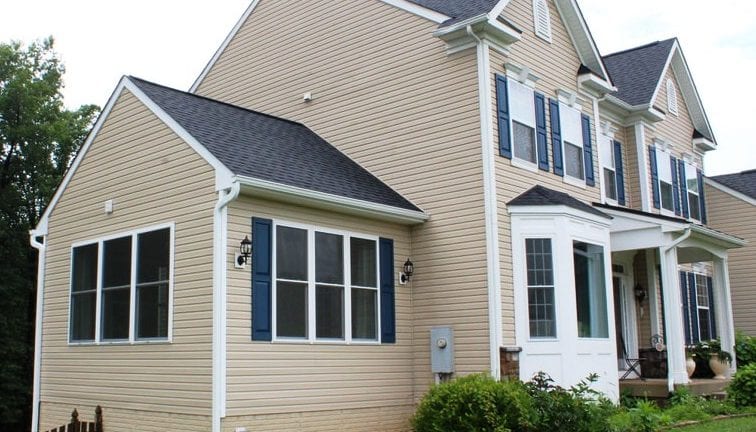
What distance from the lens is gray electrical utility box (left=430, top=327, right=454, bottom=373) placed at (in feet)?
43.3

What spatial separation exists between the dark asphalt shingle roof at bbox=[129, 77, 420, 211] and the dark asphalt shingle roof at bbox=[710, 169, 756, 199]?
46.0ft

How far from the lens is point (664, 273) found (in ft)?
50.8

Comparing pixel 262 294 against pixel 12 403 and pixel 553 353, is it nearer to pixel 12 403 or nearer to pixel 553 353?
pixel 553 353

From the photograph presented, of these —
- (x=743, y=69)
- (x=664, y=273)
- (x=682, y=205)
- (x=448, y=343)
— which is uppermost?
(x=743, y=69)

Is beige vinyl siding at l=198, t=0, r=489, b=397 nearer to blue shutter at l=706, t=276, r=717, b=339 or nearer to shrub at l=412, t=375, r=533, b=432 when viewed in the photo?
shrub at l=412, t=375, r=533, b=432

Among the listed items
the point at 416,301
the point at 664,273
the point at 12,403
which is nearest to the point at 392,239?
the point at 416,301

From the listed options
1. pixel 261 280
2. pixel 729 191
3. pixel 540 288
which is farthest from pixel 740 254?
pixel 261 280

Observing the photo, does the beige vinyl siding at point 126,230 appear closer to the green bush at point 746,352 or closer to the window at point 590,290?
the window at point 590,290

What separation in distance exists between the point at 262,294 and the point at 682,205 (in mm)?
14498

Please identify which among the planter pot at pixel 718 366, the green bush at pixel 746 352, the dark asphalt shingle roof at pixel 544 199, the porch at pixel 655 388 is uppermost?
the dark asphalt shingle roof at pixel 544 199

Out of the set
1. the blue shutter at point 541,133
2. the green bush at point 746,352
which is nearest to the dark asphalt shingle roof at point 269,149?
the blue shutter at point 541,133

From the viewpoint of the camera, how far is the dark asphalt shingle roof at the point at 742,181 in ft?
78.3

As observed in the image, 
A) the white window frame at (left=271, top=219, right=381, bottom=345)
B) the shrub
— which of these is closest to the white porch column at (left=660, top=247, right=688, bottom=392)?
the white window frame at (left=271, top=219, right=381, bottom=345)

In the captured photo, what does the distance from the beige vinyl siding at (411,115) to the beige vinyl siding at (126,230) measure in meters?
4.11
